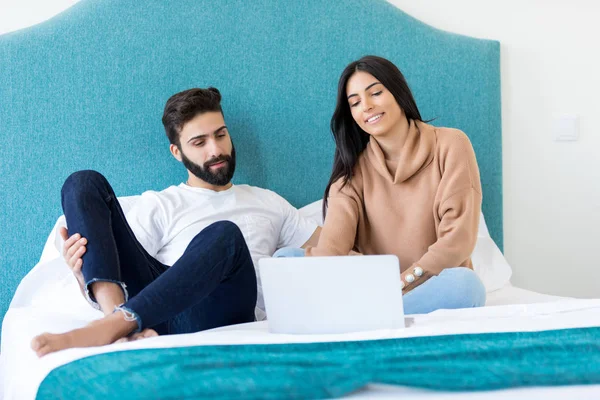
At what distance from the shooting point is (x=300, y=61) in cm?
232

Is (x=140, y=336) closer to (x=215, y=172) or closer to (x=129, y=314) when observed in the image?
(x=129, y=314)

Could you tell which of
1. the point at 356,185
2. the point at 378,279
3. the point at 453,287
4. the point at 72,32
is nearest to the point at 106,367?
the point at 378,279

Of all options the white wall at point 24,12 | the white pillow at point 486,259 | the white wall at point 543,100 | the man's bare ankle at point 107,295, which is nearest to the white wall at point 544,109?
the white wall at point 543,100

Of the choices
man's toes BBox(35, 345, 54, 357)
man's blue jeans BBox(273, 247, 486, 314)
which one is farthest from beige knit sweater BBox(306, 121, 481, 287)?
man's toes BBox(35, 345, 54, 357)

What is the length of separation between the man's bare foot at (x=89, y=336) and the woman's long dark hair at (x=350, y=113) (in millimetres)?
811

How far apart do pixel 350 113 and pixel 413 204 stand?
0.32 meters

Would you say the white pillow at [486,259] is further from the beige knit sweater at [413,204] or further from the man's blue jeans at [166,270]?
the man's blue jeans at [166,270]

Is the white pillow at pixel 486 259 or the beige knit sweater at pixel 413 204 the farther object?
the white pillow at pixel 486 259

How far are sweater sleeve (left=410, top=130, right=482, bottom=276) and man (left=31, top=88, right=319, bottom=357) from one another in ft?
1.44

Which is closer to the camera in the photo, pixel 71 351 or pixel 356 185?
pixel 71 351

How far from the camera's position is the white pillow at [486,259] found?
2.16 meters

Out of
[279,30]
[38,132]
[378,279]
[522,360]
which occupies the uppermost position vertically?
[279,30]

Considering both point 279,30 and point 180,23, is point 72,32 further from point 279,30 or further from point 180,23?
point 279,30

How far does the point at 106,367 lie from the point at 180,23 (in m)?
1.44
